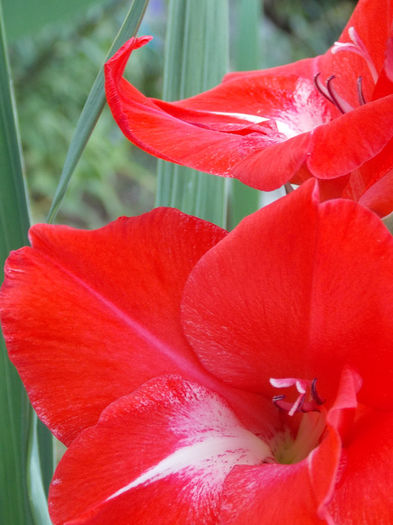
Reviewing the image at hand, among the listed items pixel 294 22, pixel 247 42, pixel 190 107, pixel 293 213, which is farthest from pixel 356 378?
pixel 294 22

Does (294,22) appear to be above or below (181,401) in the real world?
above

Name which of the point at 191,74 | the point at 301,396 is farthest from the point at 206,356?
the point at 191,74

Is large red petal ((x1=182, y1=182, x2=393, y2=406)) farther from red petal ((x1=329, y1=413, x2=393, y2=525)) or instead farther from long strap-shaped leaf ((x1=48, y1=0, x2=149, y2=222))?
long strap-shaped leaf ((x1=48, y1=0, x2=149, y2=222))

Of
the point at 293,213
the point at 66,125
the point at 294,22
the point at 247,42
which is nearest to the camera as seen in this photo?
the point at 293,213

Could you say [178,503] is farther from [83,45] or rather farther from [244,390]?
[83,45]

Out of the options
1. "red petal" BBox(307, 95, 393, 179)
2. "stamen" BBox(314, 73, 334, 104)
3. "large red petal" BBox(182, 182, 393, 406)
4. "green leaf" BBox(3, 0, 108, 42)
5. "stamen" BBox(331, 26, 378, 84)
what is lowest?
"large red petal" BBox(182, 182, 393, 406)

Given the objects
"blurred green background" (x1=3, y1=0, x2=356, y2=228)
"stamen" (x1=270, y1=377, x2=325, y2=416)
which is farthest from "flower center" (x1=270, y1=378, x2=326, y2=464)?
"blurred green background" (x1=3, y1=0, x2=356, y2=228)

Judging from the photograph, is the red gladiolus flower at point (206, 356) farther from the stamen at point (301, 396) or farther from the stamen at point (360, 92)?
the stamen at point (360, 92)
